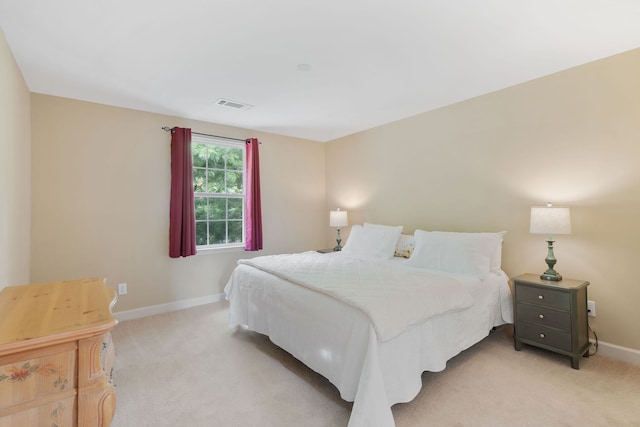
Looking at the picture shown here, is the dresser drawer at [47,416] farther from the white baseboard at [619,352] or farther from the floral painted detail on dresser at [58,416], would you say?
the white baseboard at [619,352]

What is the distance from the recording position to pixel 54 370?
1004 mm

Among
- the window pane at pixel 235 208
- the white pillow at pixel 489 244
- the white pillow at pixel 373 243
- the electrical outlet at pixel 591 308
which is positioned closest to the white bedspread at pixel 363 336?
the white pillow at pixel 489 244

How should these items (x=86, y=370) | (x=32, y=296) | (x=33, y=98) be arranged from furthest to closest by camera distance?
(x=33, y=98), (x=32, y=296), (x=86, y=370)

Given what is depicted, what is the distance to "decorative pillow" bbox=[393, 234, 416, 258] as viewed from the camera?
3.42 meters

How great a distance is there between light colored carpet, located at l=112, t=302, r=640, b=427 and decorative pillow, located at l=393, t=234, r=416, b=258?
1.14 metres

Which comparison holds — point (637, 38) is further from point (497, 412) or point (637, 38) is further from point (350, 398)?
point (350, 398)

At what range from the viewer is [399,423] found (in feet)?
5.51

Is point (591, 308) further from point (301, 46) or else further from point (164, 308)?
point (164, 308)

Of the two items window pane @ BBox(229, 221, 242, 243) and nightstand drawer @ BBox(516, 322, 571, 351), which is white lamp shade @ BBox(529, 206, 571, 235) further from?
window pane @ BBox(229, 221, 242, 243)

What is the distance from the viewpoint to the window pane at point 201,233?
3943mm

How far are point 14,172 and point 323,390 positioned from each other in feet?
9.08

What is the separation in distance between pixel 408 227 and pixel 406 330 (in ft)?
7.11

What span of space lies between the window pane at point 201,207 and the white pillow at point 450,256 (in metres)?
2.63

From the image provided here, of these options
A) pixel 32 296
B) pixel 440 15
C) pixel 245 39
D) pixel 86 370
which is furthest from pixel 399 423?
pixel 245 39
